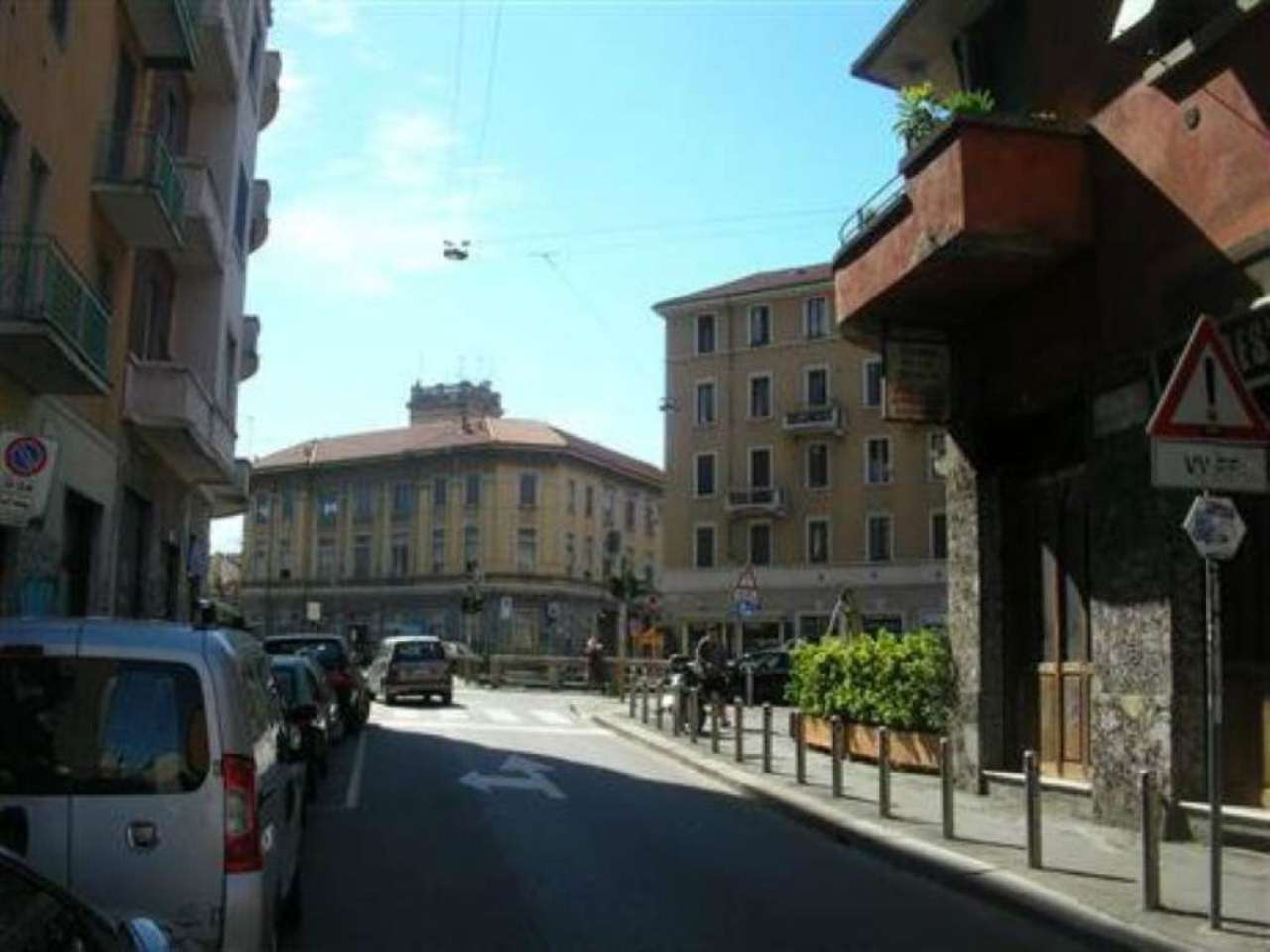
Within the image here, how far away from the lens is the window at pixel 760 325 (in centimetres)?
7256

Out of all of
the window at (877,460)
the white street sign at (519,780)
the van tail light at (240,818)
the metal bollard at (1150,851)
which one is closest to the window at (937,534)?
the window at (877,460)

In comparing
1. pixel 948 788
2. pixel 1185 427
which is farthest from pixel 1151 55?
pixel 948 788

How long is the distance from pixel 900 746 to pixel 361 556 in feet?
264

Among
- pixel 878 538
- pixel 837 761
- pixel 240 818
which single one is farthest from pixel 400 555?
pixel 240 818

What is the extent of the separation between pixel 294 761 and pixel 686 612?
211ft

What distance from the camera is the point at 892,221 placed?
1574cm

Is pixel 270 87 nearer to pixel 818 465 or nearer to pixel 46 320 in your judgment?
pixel 46 320

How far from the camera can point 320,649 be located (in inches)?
1045

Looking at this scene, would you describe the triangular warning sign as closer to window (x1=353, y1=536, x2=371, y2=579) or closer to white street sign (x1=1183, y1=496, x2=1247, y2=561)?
white street sign (x1=1183, y1=496, x2=1247, y2=561)

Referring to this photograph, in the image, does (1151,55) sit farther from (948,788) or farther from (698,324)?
(698,324)

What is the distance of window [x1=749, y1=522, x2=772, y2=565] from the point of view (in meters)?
71.7

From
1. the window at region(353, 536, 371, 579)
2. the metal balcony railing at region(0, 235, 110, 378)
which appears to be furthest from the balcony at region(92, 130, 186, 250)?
the window at region(353, 536, 371, 579)

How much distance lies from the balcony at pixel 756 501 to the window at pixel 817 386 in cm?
434

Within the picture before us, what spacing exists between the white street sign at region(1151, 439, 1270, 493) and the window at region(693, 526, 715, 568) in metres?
64.1
